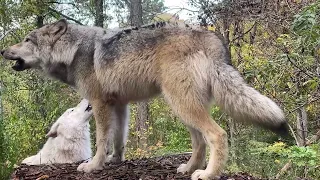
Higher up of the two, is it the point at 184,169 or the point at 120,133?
the point at 120,133

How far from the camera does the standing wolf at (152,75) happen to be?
152 inches

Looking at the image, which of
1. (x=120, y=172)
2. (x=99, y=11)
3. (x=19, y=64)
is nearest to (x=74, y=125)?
(x=19, y=64)

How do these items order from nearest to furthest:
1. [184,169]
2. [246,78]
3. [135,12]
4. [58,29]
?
[184,169] < [58,29] < [246,78] < [135,12]

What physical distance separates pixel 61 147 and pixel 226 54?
288 cm

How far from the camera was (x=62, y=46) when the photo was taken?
196 inches

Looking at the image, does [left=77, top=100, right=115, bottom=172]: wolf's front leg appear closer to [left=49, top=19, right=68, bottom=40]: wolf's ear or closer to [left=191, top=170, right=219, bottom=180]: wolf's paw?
[left=49, top=19, right=68, bottom=40]: wolf's ear

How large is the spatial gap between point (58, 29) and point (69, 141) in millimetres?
1641

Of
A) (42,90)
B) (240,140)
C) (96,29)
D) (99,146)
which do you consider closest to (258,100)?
(99,146)

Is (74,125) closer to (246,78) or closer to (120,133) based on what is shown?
(120,133)

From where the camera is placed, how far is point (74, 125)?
5.83m

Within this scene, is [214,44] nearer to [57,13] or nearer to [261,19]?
[261,19]

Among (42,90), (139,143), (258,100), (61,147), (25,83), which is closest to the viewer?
(258,100)

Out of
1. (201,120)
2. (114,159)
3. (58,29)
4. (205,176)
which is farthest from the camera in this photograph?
(114,159)

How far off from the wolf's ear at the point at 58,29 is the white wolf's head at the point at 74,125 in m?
1.30
